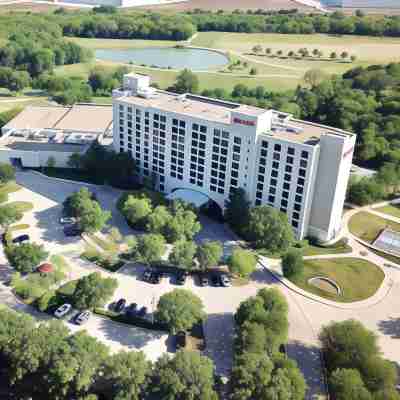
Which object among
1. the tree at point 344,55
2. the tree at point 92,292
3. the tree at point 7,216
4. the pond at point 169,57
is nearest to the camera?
the tree at point 92,292

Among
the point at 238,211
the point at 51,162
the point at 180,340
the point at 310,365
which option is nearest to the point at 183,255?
the point at 180,340

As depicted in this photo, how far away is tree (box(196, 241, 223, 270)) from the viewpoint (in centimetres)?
5803

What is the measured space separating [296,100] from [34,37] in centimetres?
8897

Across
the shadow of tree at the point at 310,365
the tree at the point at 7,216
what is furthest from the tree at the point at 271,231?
the tree at the point at 7,216

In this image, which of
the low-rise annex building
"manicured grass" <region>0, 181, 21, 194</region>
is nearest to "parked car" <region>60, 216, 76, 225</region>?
"manicured grass" <region>0, 181, 21, 194</region>

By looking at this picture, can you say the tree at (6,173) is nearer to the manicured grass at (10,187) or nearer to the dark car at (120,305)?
the manicured grass at (10,187)

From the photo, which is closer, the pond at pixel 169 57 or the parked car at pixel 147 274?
the parked car at pixel 147 274

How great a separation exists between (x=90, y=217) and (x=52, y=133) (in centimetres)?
3301

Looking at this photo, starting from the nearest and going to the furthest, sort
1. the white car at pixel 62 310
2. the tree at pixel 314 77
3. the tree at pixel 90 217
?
the white car at pixel 62 310
the tree at pixel 90 217
the tree at pixel 314 77

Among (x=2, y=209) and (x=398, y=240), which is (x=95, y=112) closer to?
(x=2, y=209)

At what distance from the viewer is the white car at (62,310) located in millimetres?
51344

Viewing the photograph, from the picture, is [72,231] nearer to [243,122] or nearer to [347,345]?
[243,122]

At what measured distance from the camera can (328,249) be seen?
218 feet

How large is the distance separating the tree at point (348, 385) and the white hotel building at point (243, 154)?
26406 mm
